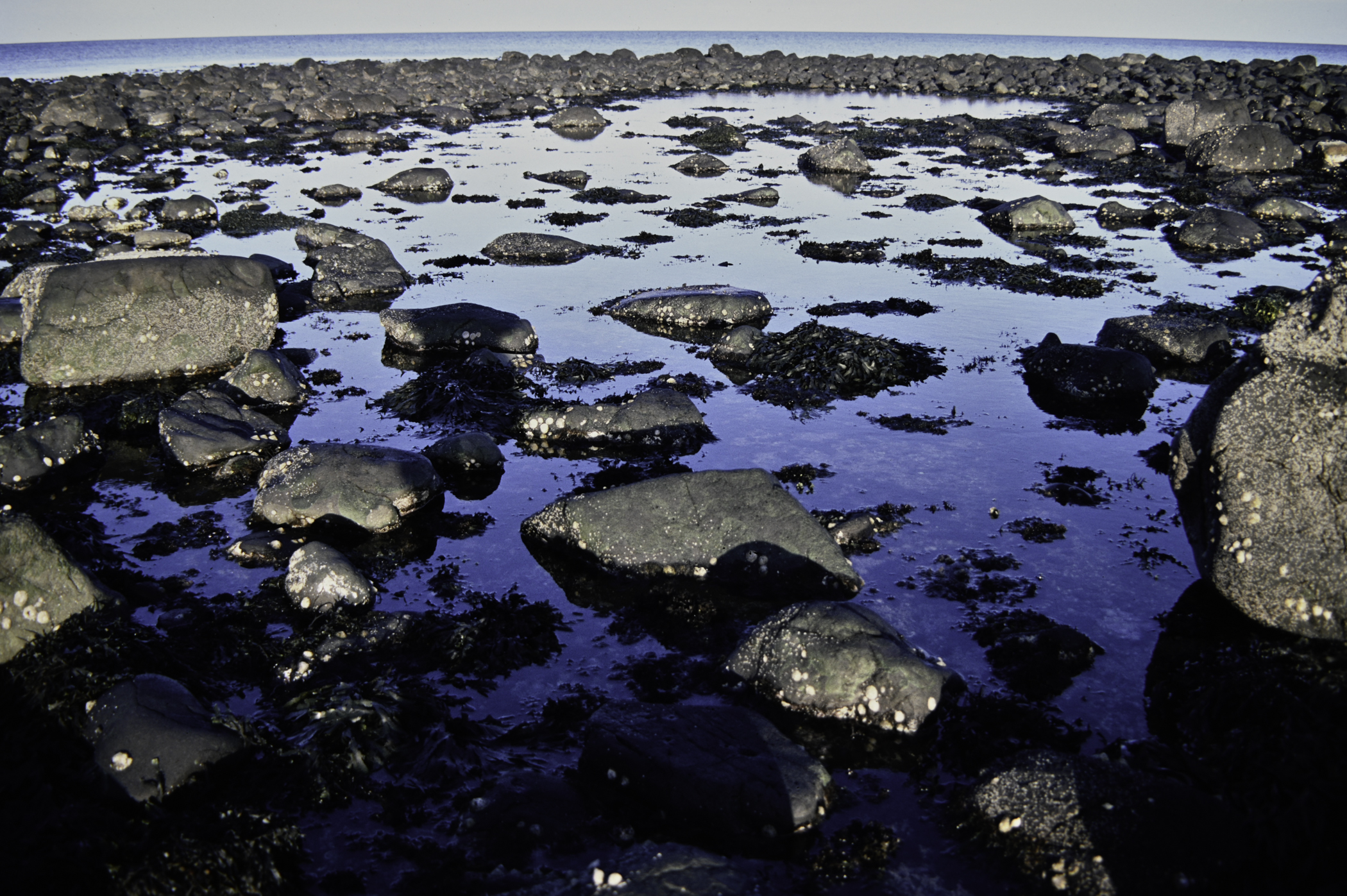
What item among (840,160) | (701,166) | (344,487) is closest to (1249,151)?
(840,160)

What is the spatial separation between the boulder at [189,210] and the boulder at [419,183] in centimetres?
633

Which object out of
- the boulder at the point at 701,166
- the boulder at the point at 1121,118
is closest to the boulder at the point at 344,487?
the boulder at the point at 701,166

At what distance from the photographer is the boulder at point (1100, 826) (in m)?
5.38

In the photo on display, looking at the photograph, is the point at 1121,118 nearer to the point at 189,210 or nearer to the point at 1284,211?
the point at 1284,211

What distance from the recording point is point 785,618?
757cm

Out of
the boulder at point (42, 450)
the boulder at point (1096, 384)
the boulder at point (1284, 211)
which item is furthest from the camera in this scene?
the boulder at point (1284, 211)

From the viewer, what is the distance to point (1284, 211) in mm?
24859

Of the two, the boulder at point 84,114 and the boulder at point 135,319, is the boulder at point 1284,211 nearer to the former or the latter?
the boulder at point 135,319

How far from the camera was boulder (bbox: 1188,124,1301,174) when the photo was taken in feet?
104

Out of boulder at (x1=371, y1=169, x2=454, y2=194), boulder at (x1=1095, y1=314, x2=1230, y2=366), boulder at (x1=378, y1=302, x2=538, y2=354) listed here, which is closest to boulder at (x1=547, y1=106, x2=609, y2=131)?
boulder at (x1=371, y1=169, x2=454, y2=194)

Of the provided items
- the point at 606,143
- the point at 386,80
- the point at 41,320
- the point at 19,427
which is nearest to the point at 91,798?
the point at 19,427

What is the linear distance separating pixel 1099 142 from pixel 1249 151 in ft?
20.5

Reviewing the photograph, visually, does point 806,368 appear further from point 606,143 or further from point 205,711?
point 606,143

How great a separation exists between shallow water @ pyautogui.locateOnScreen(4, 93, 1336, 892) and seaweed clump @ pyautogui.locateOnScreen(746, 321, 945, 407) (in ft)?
1.29
